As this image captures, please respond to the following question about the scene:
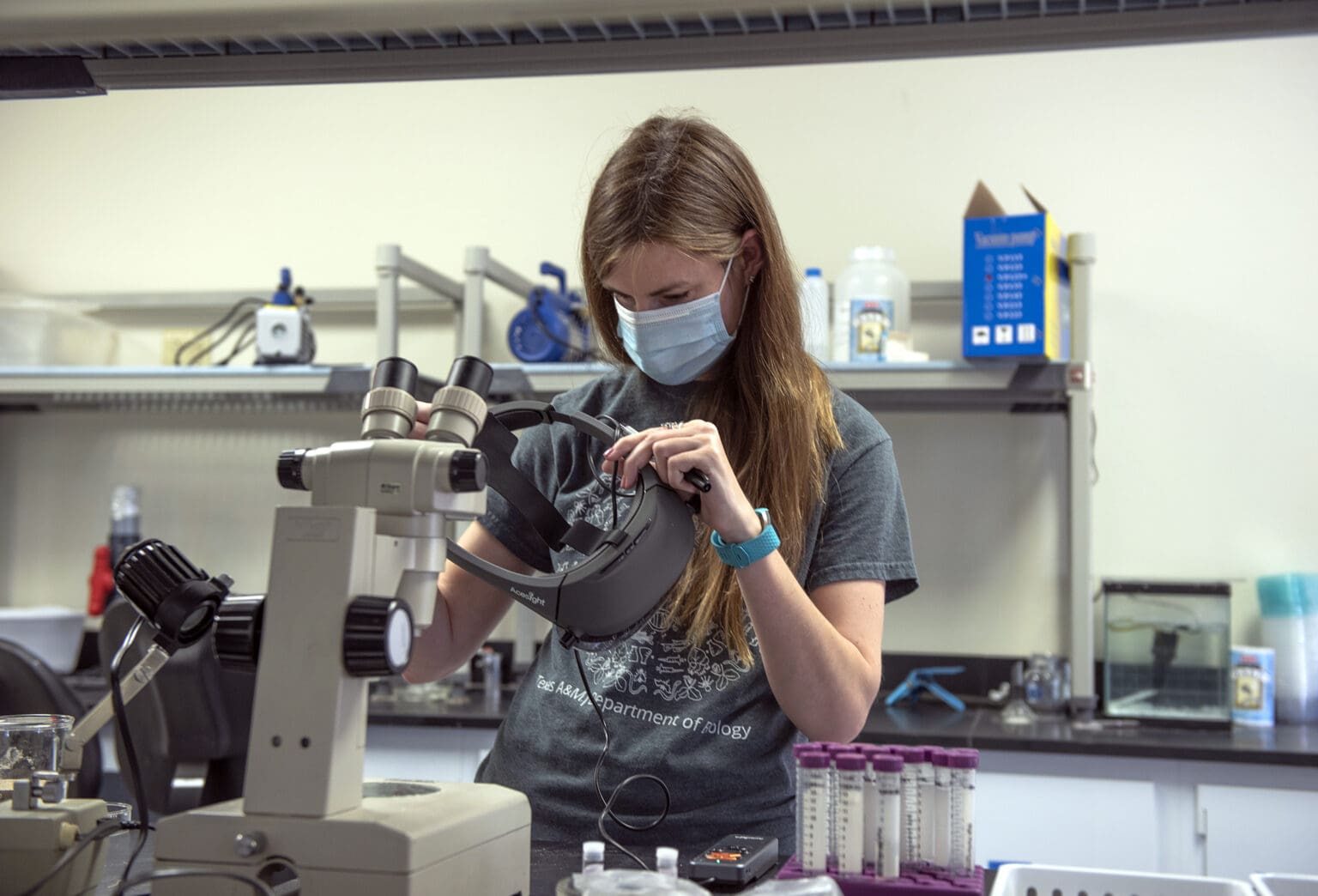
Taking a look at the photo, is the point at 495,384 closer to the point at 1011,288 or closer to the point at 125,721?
the point at 1011,288

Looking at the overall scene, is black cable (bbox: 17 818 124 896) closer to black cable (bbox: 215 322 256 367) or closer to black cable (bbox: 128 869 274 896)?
black cable (bbox: 128 869 274 896)

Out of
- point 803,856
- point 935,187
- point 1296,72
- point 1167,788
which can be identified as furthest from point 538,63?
point 1296,72

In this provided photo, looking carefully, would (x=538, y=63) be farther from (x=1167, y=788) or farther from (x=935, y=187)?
(x=935, y=187)

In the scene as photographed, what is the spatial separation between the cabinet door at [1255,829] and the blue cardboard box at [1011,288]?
0.92 m

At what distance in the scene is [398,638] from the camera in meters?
0.76

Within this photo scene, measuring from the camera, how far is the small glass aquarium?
2.54 metres

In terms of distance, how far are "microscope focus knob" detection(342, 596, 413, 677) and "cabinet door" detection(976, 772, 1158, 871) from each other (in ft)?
5.91

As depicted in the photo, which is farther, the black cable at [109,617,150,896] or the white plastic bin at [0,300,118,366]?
the white plastic bin at [0,300,118,366]

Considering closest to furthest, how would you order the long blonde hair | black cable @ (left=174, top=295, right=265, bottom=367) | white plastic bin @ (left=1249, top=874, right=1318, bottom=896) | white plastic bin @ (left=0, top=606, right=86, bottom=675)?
white plastic bin @ (left=1249, top=874, right=1318, bottom=896), the long blonde hair, white plastic bin @ (left=0, top=606, right=86, bottom=675), black cable @ (left=174, top=295, right=265, bottom=367)

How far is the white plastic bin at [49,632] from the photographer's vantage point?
3.05 metres

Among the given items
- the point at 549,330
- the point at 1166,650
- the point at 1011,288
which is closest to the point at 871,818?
the point at 1011,288

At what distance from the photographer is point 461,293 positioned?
317cm

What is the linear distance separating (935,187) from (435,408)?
2.40 metres

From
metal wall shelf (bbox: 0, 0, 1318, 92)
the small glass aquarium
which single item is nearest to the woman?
metal wall shelf (bbox: 0, 0, 1318, 92)
